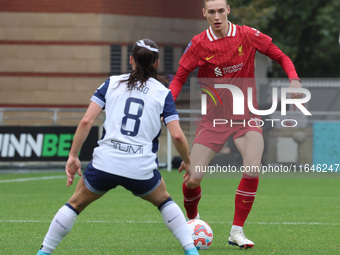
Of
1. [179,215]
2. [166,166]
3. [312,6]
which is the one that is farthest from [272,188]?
[312,6]

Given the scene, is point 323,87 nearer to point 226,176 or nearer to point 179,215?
point 226,176

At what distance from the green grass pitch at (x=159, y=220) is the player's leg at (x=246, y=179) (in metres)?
0.13

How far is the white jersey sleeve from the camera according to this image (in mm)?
6582

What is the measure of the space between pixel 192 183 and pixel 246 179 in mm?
559

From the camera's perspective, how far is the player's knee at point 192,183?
858 centimetres

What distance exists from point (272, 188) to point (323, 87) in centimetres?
1297

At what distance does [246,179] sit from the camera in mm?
8430

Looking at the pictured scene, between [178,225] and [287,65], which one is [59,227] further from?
[287,65]

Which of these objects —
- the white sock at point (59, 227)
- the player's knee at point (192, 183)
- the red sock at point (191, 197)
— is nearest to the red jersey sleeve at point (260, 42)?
the player's knee at point (192, 183)

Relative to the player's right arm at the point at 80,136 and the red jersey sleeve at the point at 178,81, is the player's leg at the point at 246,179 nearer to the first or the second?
the red jersey sleeve at the point at 178,81

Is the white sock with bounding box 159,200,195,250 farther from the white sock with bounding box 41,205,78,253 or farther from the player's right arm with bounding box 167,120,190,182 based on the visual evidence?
the white sock with bounding box 41,205,78,253

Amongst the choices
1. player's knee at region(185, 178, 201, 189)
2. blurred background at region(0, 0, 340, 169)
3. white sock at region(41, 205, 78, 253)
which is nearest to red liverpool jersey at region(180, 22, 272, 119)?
player's knee at region(185, 178, 201, 189)

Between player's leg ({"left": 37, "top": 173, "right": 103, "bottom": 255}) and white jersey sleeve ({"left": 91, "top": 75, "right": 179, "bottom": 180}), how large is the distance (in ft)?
0.91

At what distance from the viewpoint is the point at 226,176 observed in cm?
1938
